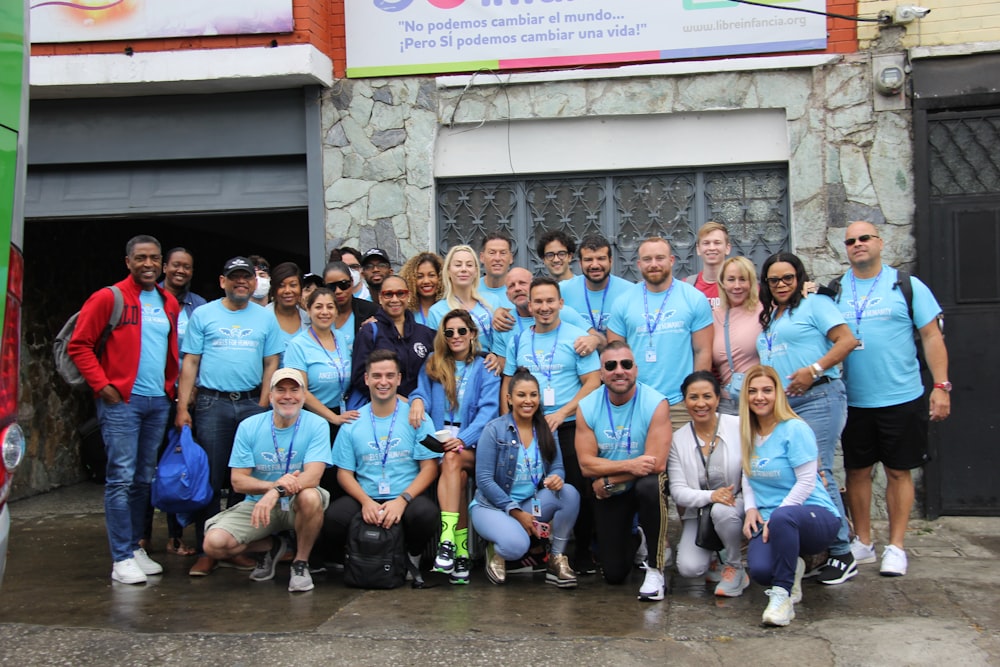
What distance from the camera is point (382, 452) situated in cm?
589

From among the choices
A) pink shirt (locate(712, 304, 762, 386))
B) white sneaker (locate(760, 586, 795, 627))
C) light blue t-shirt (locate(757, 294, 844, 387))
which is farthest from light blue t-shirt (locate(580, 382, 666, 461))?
white sneaker (locate(760, 586, 795, 627))

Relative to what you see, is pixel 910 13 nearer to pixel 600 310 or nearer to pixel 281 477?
pixel 600 310

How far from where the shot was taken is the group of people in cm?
556

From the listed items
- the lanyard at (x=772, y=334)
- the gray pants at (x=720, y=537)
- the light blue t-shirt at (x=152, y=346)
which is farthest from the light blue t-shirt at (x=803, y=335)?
the light blue t-shirt at (x=152, y=346)

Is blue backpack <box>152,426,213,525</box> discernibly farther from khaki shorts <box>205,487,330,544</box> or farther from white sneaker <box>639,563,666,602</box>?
white sneaker <box>639,563,666,602</box>

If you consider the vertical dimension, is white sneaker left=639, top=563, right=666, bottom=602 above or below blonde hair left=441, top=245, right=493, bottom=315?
below

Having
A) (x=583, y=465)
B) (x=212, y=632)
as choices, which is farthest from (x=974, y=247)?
(x=212, y=632)

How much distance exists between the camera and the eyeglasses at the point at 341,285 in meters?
6.56

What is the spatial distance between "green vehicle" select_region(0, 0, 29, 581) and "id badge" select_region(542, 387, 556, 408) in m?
3.20

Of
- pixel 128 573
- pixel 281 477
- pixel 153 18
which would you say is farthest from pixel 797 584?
pixel 153 18

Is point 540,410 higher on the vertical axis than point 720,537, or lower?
higher

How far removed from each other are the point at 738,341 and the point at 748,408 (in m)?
0.73

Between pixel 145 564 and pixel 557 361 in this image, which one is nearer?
pixel 557 361

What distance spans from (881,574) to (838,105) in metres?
3.77
